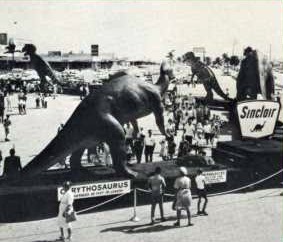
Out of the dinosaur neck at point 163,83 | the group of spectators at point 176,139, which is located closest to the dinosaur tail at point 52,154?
the group of spectators at point 176,139

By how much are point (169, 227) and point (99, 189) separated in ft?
7.09

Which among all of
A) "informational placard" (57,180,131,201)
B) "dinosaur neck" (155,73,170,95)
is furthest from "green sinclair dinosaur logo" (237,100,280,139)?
"informational placard" (57,180,131,201)

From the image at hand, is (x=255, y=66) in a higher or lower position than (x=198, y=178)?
higher

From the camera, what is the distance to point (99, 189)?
11758mm

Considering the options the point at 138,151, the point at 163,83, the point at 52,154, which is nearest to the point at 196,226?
the point at 52,154

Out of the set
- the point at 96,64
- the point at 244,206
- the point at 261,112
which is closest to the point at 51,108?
the point at 261,112

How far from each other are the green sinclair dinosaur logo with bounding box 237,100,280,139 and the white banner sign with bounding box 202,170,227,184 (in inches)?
91.3

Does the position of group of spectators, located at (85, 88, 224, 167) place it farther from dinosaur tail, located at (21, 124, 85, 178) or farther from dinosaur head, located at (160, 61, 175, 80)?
dinosaur tail, located at (21, 124, 85, 178)

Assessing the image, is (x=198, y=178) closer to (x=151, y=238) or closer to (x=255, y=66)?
(x=151, y=238)

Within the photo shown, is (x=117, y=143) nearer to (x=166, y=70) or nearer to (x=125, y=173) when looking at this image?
(x=125, y=173)

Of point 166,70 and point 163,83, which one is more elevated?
point 166,70

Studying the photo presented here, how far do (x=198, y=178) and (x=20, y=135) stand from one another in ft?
46.9

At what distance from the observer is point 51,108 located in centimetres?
3672

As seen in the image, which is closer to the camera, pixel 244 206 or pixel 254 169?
pixel 244 206
